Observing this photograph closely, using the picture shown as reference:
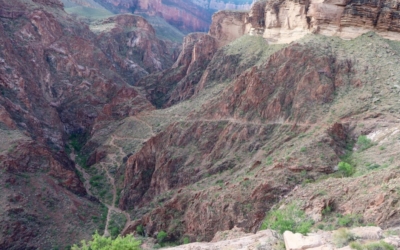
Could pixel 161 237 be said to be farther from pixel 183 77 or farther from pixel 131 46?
pixel 131 46

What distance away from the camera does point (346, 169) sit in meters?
40.9

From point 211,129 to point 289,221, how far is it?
30.5m

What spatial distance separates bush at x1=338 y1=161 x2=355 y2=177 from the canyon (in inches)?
39.1

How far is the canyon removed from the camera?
42250 millimetres

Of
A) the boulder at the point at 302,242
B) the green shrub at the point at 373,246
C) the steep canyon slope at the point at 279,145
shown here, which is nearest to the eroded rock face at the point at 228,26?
the steep canyon slope at the point at 279,145

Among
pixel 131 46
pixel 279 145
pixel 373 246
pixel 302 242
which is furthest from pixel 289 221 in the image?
pixel 131 46

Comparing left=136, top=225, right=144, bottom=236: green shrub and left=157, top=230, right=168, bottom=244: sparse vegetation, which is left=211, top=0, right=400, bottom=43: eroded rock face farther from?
left=136, top=225, right=144, bottom=236: green shrub

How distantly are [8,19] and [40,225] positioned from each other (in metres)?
52.5

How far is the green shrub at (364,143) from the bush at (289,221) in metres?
13.0

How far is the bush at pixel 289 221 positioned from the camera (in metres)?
30.9

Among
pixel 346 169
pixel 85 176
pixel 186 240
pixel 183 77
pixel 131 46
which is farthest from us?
pixel 131 46

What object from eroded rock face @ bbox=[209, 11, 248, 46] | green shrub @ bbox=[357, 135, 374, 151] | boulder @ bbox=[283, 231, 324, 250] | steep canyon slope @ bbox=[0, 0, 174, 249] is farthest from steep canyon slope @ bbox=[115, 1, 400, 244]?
eroded rock face @ bbox=[209, 11, 248, 46]

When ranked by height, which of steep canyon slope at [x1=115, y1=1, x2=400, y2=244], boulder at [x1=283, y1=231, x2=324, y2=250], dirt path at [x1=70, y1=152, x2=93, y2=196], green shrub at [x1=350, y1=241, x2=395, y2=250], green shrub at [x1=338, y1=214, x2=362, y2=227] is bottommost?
dirt path at [x1=70, y1=152, x2=93, y2=196]

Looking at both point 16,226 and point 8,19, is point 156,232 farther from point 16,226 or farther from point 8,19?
point 8,19
